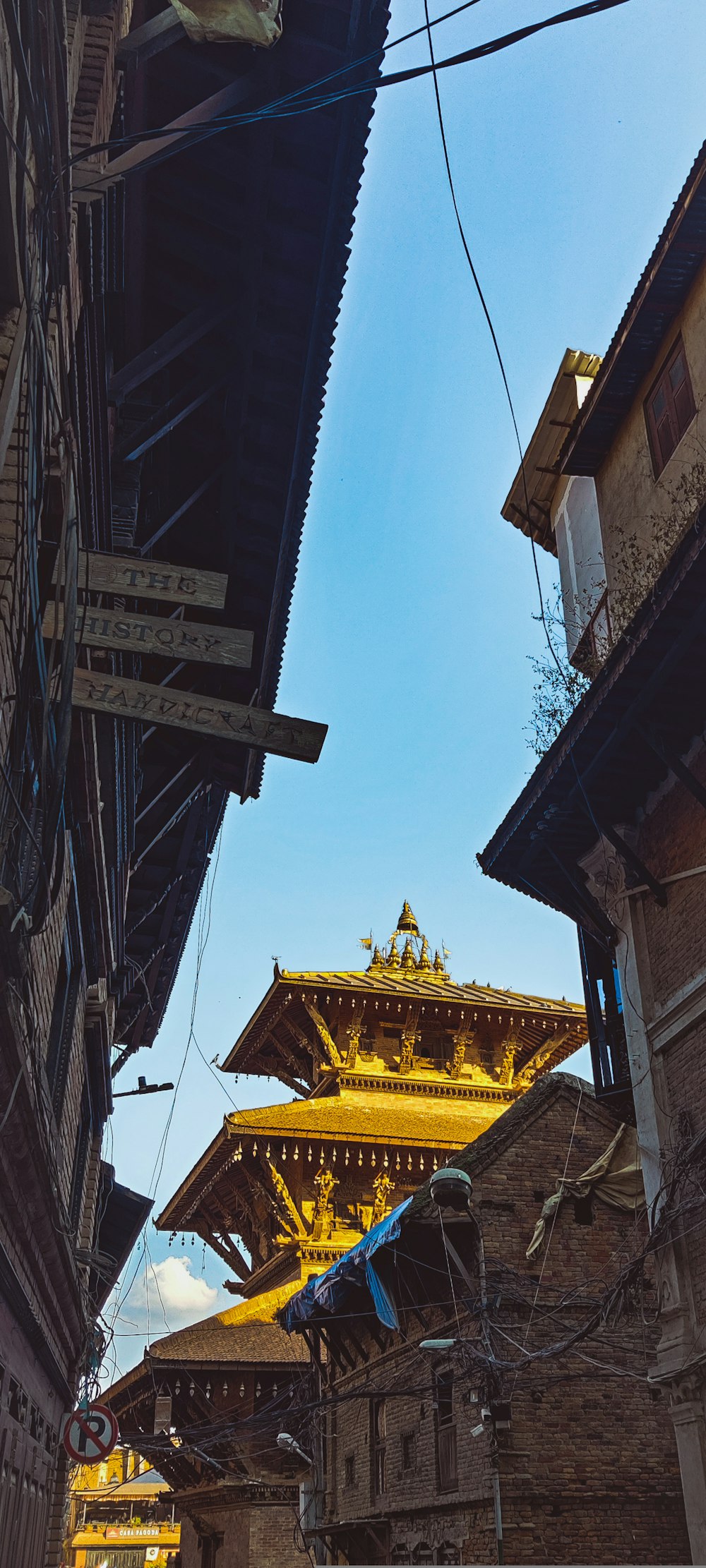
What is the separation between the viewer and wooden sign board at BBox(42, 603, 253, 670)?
19.5 ft

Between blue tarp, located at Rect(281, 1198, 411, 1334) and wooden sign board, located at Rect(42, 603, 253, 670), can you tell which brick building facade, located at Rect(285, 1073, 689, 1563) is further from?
wooden sign board, located at Rect(42, 603, 253, 670)

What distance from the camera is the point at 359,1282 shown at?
1820 centimetres

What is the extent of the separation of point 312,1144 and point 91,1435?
14147 mm

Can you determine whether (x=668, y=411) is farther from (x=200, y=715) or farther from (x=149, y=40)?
(x=200, y=715)

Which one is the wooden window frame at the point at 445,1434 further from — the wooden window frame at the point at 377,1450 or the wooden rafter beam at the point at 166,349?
the wooden rafter beam at the point at 166,349

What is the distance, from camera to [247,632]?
6281 mm

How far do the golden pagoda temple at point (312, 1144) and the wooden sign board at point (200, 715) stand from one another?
17.9 metres

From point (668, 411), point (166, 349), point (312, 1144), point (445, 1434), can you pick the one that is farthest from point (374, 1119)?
point (166, 349)

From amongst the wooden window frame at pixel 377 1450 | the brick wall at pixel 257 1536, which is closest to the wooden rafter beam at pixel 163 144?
the wooden window frame at pixel 377 1450

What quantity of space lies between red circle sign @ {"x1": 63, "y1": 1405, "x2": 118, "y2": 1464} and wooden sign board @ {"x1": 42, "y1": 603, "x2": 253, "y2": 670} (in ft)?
30.3

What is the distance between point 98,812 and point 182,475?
3.95m

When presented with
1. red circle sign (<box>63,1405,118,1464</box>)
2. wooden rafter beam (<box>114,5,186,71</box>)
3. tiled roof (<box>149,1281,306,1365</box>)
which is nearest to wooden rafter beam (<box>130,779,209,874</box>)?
red circle sign (<box>63,1405,118,1464</box>)

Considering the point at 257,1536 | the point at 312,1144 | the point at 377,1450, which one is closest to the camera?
the point at 377,1450

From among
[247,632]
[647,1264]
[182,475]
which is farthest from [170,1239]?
[247,632]
